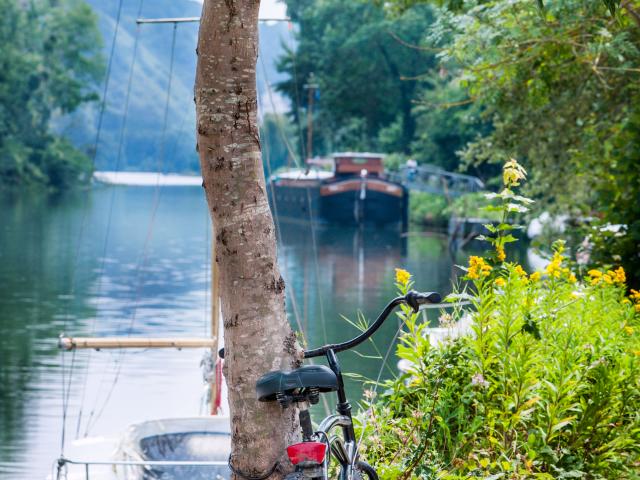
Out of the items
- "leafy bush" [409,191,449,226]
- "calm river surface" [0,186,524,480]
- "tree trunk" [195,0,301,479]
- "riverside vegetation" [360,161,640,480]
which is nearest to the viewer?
"tree trunk" [195,0,301,479]

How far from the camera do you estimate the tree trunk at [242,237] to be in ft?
12.6

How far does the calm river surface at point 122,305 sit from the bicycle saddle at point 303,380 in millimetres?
6337

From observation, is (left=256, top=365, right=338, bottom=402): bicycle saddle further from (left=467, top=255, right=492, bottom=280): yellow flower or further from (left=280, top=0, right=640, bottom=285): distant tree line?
(left=467, top=255, right=492, bottom=280): yellow flower

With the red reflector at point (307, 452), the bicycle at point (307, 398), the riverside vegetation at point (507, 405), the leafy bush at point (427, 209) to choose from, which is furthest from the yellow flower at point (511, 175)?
the leafy bush at point (427, 209)

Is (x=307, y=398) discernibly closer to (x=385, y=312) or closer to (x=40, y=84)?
(x=385, y=312)

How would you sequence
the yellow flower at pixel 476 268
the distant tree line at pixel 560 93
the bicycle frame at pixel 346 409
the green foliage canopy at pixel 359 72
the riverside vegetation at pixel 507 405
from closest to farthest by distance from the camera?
the bicycle frame at pixel 346 409 → the riverside vegetation at pixel 507 405 → the yellow flower at pixel 476 268 → the distant tree line at pixel 560 93 → the green foliage canopy at pixel 359 72

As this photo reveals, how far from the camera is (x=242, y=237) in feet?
12.6

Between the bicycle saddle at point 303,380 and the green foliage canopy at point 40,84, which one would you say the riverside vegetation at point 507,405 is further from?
the green foliage canopy at point 40,84

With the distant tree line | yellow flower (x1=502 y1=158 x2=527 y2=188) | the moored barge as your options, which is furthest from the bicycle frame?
the moored barge

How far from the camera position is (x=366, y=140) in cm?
7356

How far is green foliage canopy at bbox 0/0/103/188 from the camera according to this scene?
7081cm

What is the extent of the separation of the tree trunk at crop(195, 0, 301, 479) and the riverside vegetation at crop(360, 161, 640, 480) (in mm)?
873

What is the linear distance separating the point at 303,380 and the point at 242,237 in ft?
2.50

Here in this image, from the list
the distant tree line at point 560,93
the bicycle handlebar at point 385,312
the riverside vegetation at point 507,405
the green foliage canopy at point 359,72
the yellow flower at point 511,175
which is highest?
the green foliage canopy at point 359,72
